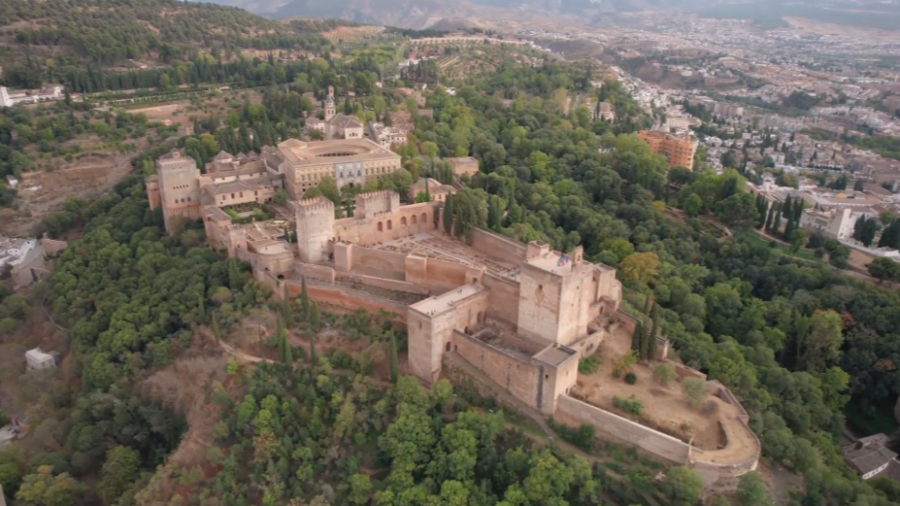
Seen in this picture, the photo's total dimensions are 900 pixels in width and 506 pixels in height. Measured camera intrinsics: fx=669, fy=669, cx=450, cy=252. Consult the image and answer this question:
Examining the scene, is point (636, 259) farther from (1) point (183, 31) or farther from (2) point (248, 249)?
(1) point (183, 31)

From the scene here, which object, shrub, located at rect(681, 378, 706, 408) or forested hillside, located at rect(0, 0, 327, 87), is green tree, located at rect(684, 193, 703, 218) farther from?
forested hillside, located at rect(0, 0, 327, 87)

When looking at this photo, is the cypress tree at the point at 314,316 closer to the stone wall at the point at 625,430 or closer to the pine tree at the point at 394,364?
the pine tree at the point at 394,364

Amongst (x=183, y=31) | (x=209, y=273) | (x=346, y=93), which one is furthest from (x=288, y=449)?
(x=183, y=31)

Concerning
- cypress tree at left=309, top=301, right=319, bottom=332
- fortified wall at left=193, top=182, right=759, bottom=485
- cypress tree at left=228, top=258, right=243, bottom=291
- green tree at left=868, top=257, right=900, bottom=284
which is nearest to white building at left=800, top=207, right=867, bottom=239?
green tree at left=868, top=257, right=900, bottom=284

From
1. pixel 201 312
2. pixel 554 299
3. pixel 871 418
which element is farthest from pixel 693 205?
pixel 201 312

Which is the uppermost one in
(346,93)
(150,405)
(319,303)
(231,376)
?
(346,93)

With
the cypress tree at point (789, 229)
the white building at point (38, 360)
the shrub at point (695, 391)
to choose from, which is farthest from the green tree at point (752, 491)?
the white building at point (38, 360)
